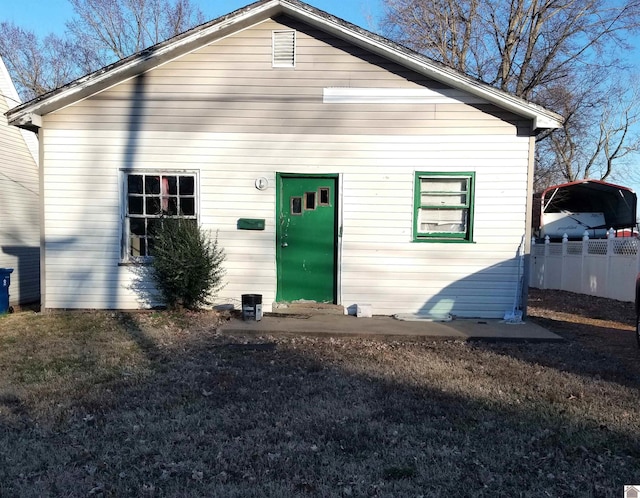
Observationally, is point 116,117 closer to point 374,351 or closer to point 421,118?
point 421,118

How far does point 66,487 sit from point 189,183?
19.6ft

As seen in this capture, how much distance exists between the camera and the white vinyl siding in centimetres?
794

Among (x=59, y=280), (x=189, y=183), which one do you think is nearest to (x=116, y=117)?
(x=189, y=183)

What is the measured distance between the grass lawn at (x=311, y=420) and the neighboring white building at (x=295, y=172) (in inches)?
81.7

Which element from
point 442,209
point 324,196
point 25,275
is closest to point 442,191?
point 442,209

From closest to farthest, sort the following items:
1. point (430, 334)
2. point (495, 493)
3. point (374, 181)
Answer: point (495, 493)
point (430, 334)
point (374, 181)

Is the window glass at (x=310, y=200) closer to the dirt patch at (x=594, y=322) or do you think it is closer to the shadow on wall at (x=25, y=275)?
the dirt patch at (x=594, y=322)

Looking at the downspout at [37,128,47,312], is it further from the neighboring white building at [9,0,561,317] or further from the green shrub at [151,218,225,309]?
the green shrub at [151,218,225,309]

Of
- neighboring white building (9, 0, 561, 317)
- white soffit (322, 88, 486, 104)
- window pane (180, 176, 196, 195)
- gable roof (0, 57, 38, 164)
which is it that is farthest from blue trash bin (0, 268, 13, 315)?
white soffit (322, 88, 486, 104)

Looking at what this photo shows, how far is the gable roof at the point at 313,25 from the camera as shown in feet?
24.7

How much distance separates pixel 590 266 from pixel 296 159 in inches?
363

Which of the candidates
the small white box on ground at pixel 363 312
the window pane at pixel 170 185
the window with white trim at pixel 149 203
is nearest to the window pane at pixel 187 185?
the window with white trim at pixel 149 203

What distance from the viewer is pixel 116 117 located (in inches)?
318

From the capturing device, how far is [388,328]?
23.5ft
